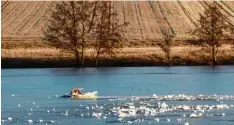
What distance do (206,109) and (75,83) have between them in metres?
19.5

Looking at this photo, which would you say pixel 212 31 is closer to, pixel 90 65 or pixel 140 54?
pixel 140 54

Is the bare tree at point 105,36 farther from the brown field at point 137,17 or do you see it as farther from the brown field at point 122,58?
the brown field at point 137,17

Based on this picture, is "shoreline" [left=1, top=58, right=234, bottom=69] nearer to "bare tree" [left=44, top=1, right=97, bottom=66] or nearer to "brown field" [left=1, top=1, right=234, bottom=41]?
"bare tree" [left=44, top=1, right=97, bottom=66]

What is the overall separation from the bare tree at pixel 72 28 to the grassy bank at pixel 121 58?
1197 millimetres

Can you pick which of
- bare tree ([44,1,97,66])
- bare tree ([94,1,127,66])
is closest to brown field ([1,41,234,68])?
bare tree ([94,1,127,66])

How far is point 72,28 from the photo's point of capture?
2778 inches

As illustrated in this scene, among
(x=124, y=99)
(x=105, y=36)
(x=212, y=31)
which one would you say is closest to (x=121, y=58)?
(x=105, y=36)

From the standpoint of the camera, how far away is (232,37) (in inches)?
3290

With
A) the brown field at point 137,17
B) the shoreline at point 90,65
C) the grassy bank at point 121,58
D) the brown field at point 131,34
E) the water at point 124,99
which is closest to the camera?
the water at point 124,99

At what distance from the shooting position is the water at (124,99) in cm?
2548

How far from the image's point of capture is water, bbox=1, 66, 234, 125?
2548 cm

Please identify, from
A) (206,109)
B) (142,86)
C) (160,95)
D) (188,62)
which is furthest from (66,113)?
(188,62)

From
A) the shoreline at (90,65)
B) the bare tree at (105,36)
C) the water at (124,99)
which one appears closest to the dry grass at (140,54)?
the shoreline at (90,65)

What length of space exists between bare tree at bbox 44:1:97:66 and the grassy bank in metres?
1.20
